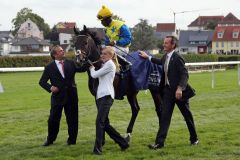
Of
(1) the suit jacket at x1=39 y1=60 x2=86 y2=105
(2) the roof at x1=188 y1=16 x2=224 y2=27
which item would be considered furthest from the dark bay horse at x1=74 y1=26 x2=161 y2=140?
(2) the roof at x1=188 y1=16 x2=224 y2=27

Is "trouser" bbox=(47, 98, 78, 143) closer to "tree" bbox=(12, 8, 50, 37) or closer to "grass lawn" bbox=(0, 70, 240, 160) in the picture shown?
"grass lawn" bbox=(0, 70, 240, 160)

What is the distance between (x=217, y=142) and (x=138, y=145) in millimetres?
1247

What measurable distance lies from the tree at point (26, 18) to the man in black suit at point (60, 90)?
103 meters

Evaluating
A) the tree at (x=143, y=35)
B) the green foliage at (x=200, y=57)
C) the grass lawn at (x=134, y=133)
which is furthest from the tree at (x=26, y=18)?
the grass lawn at (x=134, y=133)

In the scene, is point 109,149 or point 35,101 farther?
point 35,101

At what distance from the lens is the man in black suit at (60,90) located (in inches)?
293

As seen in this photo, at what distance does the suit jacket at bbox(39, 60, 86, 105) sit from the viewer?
24.4 ft

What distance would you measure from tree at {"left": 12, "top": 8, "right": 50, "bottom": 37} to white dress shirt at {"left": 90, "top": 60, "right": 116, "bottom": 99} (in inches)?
4099

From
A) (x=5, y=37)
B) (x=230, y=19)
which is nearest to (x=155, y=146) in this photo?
(x=5, y=37)

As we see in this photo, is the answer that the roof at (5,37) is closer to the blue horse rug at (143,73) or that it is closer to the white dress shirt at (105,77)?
the blue horse rug at (143,73)

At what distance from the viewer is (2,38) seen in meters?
96.9

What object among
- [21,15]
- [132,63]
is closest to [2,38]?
[21,15]

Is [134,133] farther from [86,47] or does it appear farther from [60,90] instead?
[86,47]

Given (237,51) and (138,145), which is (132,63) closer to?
(138,145)
